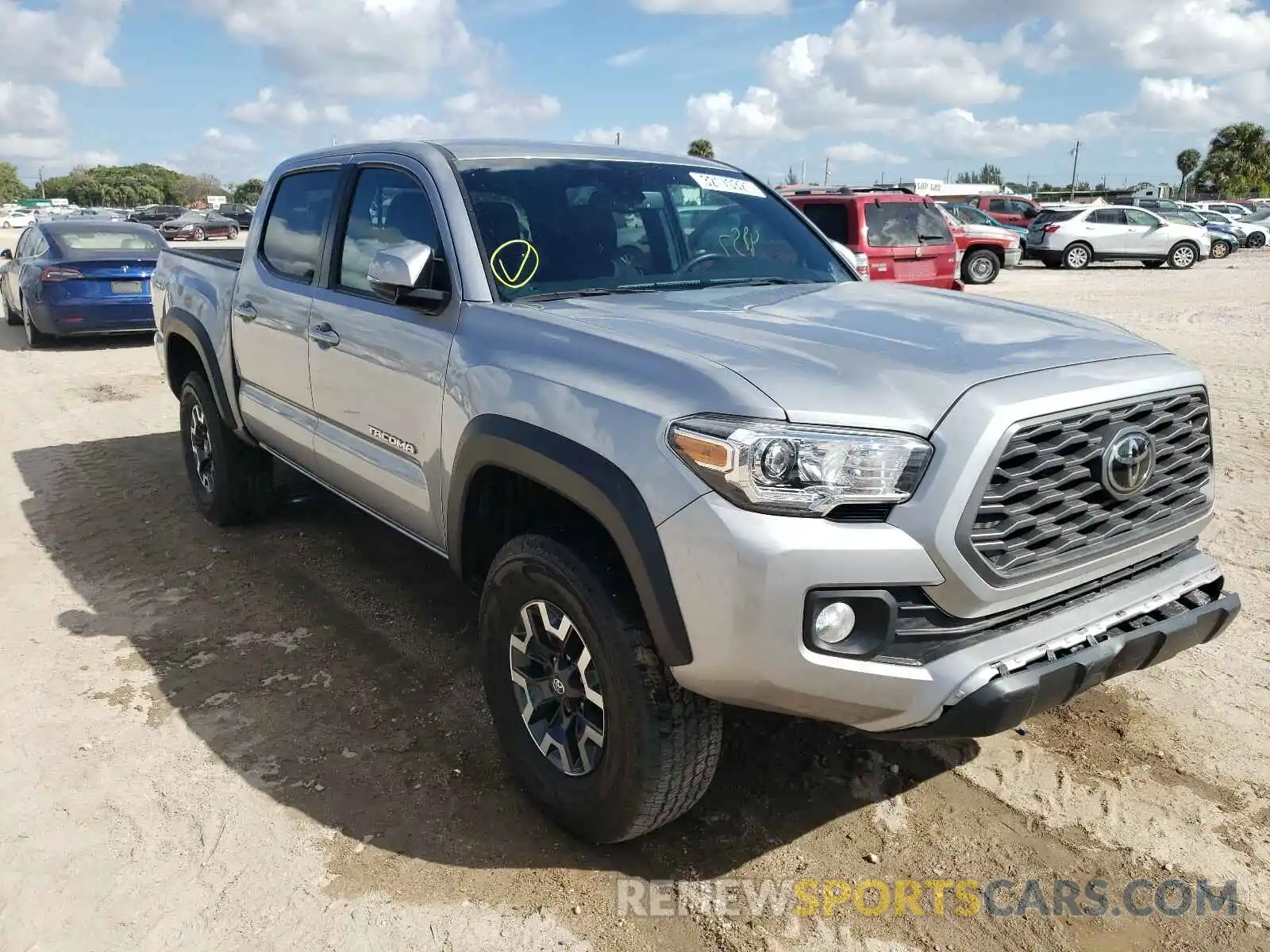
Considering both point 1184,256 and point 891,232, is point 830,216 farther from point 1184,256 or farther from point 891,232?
point 1184,256

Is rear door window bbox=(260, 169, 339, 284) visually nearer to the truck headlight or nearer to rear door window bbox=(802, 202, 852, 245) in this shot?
the truck headlight

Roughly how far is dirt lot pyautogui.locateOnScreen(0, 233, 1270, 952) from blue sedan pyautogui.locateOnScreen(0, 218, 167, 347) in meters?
7.81

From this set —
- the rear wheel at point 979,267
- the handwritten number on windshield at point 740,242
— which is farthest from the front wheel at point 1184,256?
the handwritten number on windshield at point 740,242

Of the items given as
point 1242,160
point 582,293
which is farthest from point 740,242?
point 1242,160

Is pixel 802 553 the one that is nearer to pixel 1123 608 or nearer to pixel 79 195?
pixel 1123 608

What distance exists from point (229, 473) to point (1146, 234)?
25.3 m

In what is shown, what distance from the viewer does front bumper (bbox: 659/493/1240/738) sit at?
2.19 meters

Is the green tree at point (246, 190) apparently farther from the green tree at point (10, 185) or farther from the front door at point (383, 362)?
the front door at point (383, 362)

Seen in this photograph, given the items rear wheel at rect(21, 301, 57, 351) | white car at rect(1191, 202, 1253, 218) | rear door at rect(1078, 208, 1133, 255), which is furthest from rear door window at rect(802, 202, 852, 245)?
white car at rect(1191, 202, 1253, 218)

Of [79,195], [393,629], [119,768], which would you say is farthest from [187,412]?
[79,195]

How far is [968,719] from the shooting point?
7.43ft

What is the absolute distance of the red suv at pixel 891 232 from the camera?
41.6 feet

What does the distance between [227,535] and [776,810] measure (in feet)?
12.4

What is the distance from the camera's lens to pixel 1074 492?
96.2 inches
